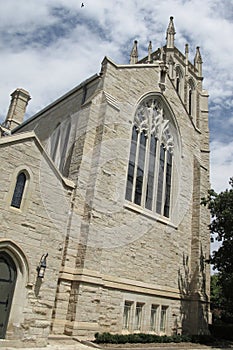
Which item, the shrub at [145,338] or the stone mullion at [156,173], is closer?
the shrub at [145,338]

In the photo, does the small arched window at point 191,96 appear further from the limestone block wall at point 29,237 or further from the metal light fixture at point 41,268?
the metal light fixture at point 41,268

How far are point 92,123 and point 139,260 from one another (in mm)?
6706

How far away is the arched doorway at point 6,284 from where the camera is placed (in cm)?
924

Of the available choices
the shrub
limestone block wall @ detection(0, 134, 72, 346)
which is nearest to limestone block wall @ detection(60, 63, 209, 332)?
the shrub

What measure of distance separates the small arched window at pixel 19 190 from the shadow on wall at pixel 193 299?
10584 mm

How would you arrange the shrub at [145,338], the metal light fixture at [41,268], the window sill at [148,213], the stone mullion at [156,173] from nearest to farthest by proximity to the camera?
the metal light fixture at [41,268] < the shrub at [145,338] < the window sill at [148,213] < the stone mullion at [156,173]

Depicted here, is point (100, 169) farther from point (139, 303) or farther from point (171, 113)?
point (171, 113)

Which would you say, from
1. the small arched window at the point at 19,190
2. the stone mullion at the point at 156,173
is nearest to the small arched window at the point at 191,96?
the stone mullion at the point at 156,173

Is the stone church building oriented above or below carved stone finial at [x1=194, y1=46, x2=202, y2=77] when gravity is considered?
below

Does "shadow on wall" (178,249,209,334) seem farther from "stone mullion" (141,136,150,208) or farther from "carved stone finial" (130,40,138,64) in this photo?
"carved stone finial" (130,40,138,64)

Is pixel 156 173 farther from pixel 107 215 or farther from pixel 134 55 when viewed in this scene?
pixel 134 55

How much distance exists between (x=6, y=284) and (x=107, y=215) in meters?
5.16

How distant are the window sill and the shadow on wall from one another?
8.00 feet

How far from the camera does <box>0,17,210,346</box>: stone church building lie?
32.1ft
